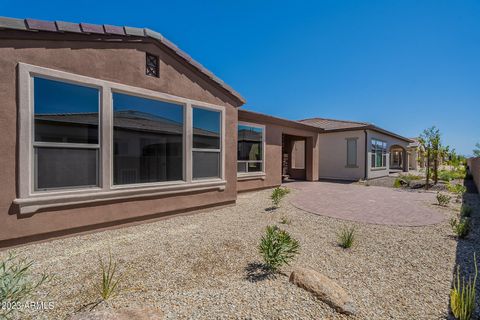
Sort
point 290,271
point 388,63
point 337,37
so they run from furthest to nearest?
point 388,63
point 337,37
point 290,271

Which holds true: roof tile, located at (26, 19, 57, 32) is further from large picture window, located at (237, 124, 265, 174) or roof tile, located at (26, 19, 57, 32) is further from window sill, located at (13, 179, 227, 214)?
large picture window, located at (237, 124, 265, 174)

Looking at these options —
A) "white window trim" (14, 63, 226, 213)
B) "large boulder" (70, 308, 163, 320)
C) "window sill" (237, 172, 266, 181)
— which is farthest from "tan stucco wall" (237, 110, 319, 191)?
"large boulder" (70, 308, 163, 320)

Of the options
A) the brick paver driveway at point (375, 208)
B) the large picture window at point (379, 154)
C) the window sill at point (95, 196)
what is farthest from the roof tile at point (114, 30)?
the large picture window at point (379, 154)

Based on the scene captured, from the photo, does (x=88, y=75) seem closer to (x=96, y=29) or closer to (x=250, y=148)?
(x=96, y=29)

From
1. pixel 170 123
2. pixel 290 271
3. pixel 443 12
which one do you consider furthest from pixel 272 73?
pixel 290 271

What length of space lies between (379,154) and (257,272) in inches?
683

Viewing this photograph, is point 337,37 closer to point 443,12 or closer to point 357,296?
point 443,12

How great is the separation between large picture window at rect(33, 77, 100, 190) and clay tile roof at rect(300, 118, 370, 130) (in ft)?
48.8

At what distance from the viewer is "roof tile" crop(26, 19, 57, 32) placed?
383 centimetres

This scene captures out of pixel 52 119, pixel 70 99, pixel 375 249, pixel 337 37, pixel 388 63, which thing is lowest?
pixel 375 249

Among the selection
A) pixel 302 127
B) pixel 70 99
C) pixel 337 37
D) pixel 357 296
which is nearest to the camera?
pixel 357 296

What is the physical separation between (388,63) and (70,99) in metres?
13.5

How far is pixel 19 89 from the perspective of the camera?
375 cm

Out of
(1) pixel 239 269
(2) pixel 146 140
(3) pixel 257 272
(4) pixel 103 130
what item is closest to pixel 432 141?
(3) pixel 257 272
